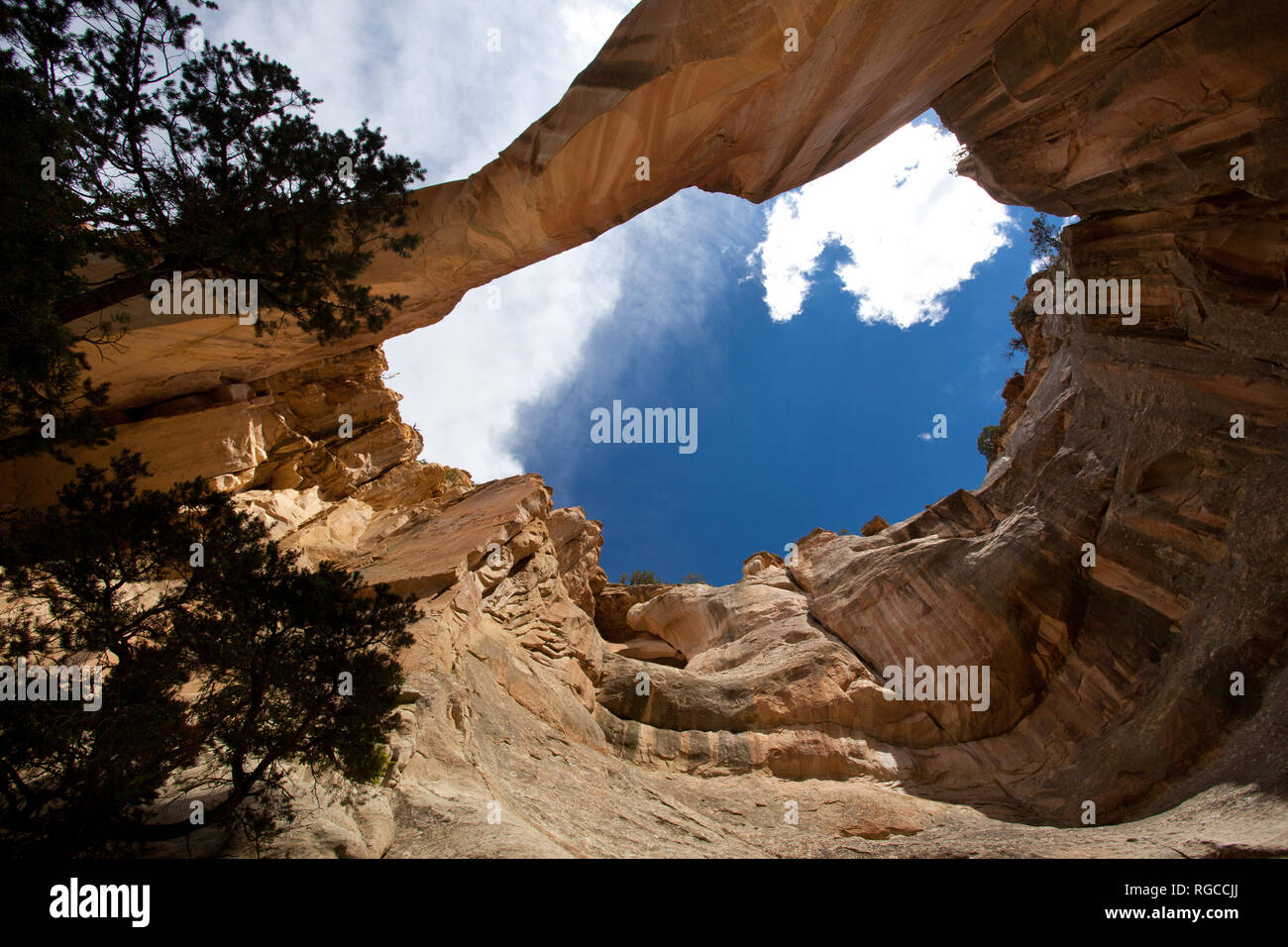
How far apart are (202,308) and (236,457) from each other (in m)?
9.98

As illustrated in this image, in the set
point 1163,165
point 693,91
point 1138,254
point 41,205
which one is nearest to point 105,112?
point 41,205

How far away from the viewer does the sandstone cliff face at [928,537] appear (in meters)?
10.0

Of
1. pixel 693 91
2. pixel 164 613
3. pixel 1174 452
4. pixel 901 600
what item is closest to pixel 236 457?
pixel 164 613

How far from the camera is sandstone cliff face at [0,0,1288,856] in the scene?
10.0 m

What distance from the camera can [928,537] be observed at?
21.8 metres

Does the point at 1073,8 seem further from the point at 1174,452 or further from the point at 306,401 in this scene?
the point at 306,401

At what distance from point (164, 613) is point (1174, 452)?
20688mm

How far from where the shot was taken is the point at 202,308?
10219 millimetres

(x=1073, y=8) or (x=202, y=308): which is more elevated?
(x=1073, y=8)

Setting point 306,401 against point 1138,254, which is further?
point 306,401

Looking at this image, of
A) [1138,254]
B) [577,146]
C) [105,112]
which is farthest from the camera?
[1138,254]

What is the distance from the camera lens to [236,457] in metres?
18.5

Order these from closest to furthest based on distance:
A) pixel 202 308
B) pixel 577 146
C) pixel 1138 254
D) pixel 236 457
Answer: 1. pixel 202 308
2. pixel 577 146
3. pixel 1138 254
4. pixel 236 457

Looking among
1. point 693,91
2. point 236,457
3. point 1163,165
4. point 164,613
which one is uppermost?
point 693,91
